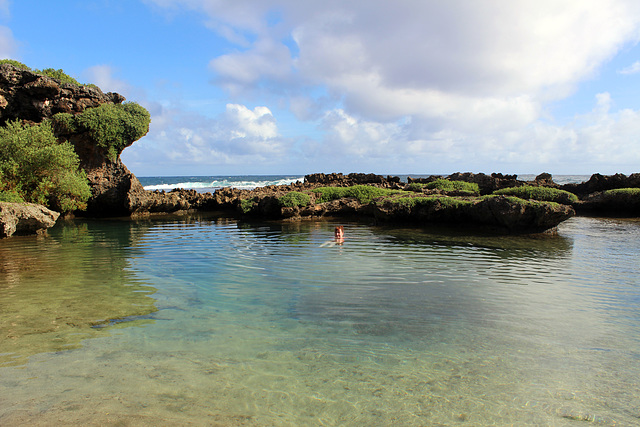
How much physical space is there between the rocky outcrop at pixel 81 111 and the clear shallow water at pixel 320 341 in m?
18.4

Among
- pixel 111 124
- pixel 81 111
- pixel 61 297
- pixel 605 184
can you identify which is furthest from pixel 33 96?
pixel 605 184

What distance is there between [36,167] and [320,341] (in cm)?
2163

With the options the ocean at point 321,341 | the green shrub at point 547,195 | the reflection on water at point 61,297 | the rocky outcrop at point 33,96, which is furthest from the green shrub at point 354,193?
the rocky outcrop at point 33,96

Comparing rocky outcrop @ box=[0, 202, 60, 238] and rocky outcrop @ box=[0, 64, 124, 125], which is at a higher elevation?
rocky outcrop @ box=[0, 64, 124, 125]

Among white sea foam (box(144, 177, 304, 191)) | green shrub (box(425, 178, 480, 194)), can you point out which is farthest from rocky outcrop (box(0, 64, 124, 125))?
white sea foam (box(144, 177, 304, 191))

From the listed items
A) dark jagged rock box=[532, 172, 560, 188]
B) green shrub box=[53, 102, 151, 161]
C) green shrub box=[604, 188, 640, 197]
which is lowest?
green shrub box=[604, 188, 640, 197]

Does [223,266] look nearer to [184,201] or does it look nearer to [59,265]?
[59,265]

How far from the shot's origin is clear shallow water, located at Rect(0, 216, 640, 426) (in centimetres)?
410

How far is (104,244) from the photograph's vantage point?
1617cm

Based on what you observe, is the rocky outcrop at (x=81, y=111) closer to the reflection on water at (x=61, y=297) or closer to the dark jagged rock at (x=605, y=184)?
the reflection on water at (x=61, y=297)

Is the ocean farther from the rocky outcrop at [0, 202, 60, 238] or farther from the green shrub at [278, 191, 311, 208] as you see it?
the green shrub at [278, 191, 311, 208]

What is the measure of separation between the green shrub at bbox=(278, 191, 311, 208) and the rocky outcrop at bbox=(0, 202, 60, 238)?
1270 cm

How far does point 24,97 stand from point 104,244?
18.2 m

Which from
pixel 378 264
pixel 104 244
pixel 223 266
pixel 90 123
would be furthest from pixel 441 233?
pixel 90 123
